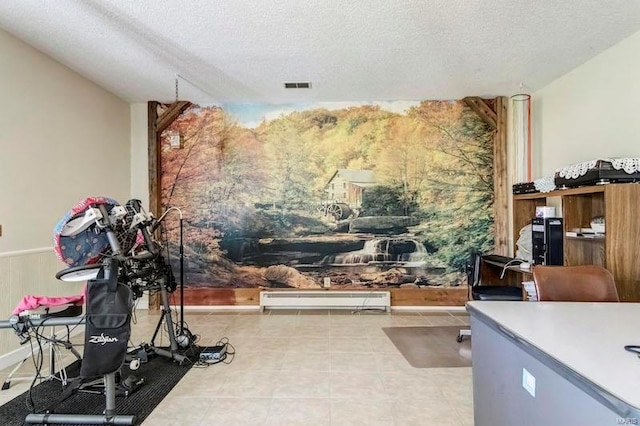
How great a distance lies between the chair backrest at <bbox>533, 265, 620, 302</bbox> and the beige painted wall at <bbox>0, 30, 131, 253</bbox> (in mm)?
4195

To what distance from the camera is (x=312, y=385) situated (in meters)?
2.93

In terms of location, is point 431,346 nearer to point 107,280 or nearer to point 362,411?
point 362,411

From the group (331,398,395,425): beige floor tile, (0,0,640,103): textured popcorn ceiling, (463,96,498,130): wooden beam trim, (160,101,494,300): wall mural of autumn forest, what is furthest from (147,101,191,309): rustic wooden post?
(463,96,498,130): wooden beam trim

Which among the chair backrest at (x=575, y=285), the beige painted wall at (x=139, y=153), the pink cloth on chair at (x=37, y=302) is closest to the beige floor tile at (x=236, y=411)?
the pink cloth on chair at (x=37, y=302)

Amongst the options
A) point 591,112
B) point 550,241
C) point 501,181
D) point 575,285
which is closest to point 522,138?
point 501,181

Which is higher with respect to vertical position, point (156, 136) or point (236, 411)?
point (156, 136)

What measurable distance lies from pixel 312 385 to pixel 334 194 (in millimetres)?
2857

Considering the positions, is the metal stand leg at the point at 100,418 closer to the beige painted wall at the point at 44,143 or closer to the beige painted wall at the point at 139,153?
the beige painted wall at the point at 44,143

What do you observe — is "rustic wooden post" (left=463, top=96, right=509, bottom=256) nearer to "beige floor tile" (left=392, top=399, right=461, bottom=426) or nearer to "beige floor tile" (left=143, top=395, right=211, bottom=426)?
"beige floor tile" (left=392, top=399, right=461, bottom=426)

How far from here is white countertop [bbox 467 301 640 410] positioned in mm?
1101

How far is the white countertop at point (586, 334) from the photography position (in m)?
1.10

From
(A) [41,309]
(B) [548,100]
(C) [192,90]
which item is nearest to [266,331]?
(A) [41,309]

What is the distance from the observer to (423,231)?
526 centimetres

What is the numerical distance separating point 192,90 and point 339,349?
3545 mm
